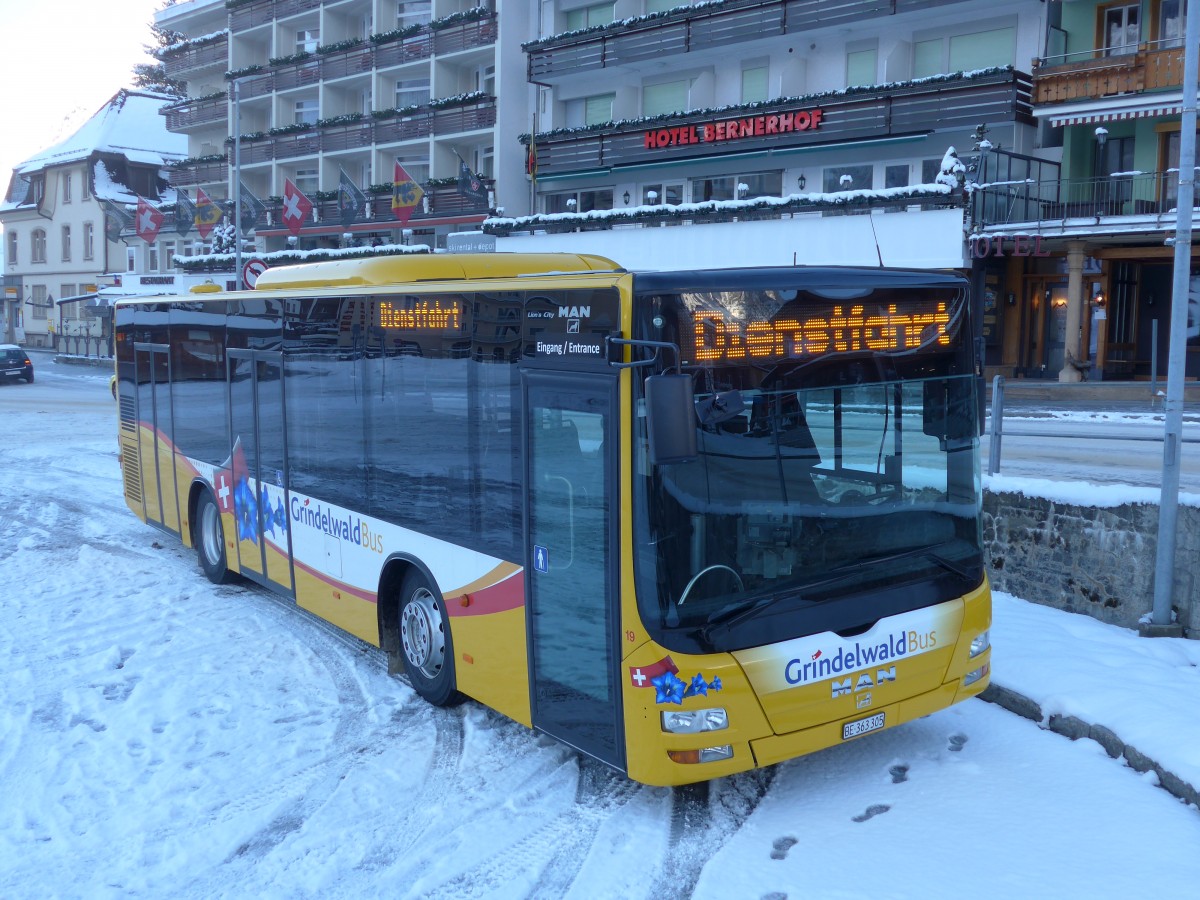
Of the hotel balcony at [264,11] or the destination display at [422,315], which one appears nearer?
the destination display at [422,315]

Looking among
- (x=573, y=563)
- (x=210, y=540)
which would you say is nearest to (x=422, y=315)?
(x=573, y=563)

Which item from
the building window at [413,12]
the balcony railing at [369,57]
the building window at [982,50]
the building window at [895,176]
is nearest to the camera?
the building window at [982,50]

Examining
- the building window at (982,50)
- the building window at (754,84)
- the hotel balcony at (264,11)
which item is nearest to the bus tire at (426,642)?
the building window at (982,50)

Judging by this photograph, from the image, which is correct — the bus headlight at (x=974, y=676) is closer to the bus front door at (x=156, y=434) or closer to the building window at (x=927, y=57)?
the bus front door at (x=156, y=434)

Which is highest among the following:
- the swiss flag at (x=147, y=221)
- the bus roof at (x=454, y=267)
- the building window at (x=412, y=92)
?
the building window at (x=412, y=92)

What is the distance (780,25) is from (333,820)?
28480 millimetres

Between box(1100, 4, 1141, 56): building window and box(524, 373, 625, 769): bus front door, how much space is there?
2642 centimetres

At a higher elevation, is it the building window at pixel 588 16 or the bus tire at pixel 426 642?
the building window at pixel 588 16

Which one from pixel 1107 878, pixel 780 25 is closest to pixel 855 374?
pixel 1107 878

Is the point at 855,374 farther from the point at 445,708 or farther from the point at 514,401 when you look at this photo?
the point at 445,708


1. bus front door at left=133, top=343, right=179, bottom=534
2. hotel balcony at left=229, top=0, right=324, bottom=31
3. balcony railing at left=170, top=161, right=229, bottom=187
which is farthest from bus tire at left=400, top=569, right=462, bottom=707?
balcony railing at left=170, top=161, right=229, bottom=187

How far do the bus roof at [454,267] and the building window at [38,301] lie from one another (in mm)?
73620

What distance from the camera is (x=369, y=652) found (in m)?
8.93

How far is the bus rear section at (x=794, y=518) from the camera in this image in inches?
213
